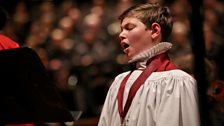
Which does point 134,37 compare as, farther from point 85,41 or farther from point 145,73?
point 85,41

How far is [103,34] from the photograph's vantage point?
5.68 m

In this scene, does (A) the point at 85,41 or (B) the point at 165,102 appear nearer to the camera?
(B) the point at 165,102

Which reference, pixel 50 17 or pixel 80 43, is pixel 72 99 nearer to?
pixel 80 43

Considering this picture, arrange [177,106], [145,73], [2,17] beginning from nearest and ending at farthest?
[177,106]
[145,73]
[2,17]

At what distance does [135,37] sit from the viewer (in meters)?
2.11

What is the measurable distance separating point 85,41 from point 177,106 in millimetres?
3771

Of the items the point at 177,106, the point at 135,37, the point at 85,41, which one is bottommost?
the point at 85,41

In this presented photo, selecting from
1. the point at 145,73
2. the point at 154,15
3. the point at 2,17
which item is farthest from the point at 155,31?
the point at 2,17

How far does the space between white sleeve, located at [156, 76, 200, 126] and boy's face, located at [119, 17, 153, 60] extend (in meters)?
0.22

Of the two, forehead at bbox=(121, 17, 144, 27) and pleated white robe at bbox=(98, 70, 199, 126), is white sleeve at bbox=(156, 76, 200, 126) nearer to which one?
pleated white robe at bbox=(98, 70, 199, 126)

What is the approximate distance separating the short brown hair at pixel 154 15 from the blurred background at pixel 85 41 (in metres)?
1.88

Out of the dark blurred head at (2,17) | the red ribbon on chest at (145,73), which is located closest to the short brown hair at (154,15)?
the red ribbon on chest at (145,73)

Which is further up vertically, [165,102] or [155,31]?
[155,31]

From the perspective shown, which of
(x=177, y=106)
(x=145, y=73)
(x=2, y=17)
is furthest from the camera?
(x=2, y=17)
